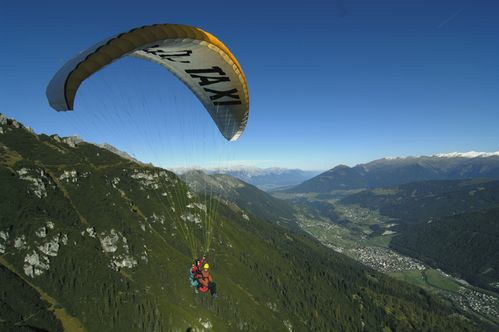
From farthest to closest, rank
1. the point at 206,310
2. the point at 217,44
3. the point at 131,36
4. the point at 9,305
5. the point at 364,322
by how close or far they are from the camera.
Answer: the point at 364,322
the point at 206,310
the point at 9,305
the point at 217,44
the point at 131,36

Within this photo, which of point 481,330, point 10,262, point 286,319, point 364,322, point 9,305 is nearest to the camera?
point 9,305

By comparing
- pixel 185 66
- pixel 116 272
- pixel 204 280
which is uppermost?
pixel 185 66

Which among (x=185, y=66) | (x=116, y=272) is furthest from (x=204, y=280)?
(x=116, y=272)

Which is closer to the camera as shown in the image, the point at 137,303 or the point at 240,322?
the point at 137,303

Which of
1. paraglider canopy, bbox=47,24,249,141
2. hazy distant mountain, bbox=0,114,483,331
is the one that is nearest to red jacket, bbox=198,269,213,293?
paraglider canopy, bbox=47,24,249,141

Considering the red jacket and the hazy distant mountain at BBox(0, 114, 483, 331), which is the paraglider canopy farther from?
the hazy distant mountain at BBox(0, 114, 483, 331)

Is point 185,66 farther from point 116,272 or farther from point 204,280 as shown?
point 116,272

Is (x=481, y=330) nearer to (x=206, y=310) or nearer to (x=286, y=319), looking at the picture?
(x=286, y=319)

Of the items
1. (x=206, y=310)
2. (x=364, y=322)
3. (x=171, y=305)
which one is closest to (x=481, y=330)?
(x=364, y=322)

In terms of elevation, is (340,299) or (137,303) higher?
(137,303)
